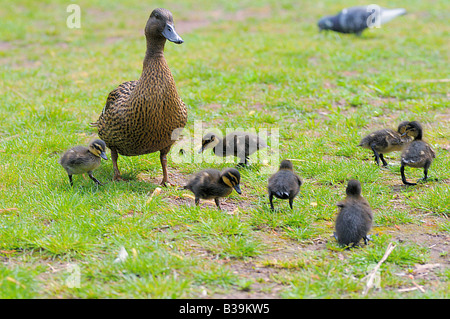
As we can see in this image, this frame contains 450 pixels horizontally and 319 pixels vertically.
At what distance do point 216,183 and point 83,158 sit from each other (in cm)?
136

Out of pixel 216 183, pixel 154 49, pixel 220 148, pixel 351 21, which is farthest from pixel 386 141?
pixel 351 21

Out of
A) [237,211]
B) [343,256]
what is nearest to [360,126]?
[237,211]

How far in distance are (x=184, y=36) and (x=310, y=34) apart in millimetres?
2866

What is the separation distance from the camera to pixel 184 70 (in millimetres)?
9000

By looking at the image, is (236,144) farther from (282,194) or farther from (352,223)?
(352,223)

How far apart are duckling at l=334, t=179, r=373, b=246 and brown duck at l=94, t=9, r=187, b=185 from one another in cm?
189

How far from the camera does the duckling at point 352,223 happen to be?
3.96m

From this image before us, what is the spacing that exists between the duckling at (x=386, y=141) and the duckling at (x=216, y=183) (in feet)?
5.88

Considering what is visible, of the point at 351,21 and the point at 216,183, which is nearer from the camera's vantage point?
the point at 216,183

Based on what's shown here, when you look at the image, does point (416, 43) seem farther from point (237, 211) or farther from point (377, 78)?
point (237, 211)

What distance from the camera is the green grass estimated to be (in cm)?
364

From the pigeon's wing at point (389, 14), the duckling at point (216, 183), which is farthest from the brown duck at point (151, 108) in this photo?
the pigeon's wing at point (389, 14)

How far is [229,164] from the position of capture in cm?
584

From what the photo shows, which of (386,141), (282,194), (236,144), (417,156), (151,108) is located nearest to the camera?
(282,194)
